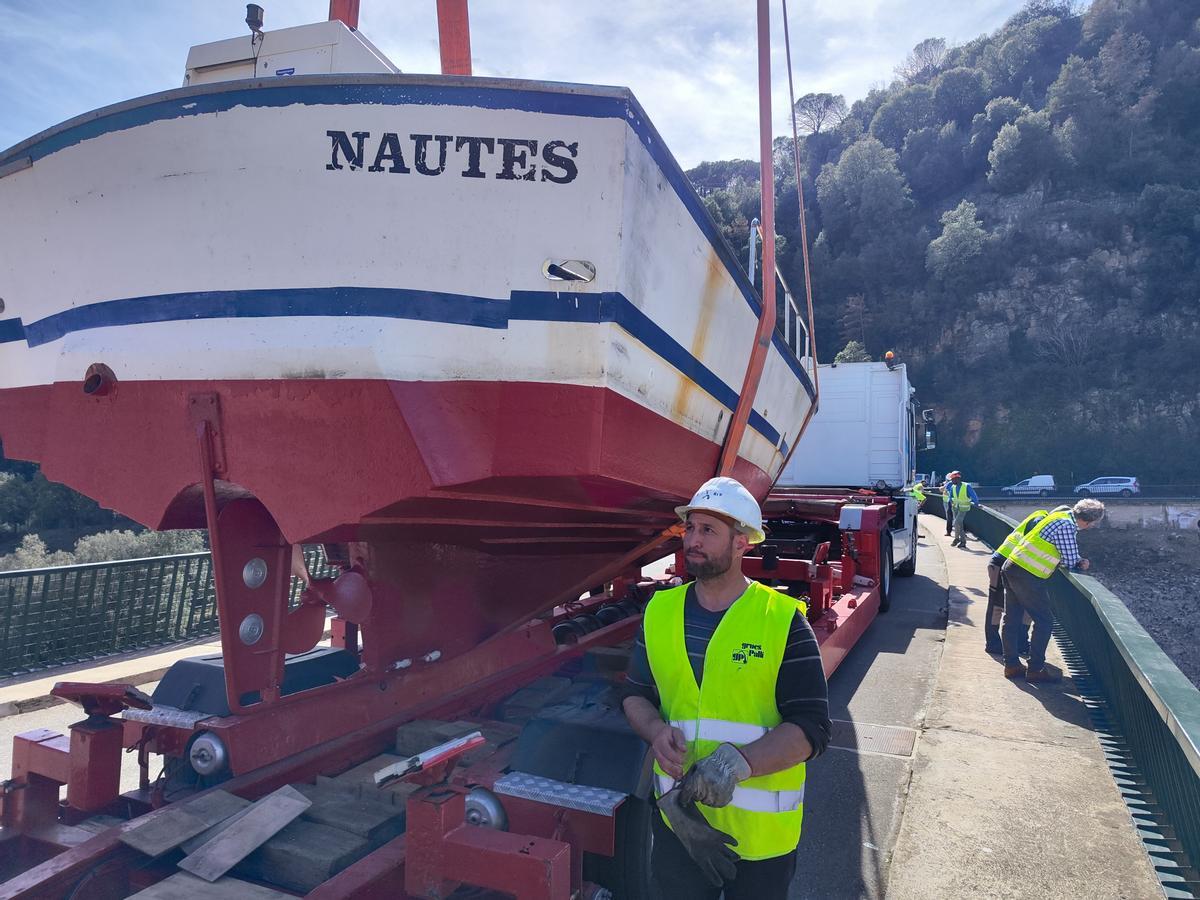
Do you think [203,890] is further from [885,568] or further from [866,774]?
[885,568]

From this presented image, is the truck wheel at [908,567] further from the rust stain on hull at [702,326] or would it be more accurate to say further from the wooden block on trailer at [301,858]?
the wooden block on trailer at [301,858]

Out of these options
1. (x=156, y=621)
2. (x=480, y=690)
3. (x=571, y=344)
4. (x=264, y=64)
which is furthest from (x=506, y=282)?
(x=156, y=621)

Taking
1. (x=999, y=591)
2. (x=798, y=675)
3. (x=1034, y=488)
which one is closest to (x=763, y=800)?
(x=798, y=675)

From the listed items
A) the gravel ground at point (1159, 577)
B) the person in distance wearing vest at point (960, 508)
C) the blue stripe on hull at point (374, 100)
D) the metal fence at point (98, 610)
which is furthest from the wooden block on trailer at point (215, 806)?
the person in distance wearing vest at point (960, 508)

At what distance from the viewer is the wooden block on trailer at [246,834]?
7.91 feet

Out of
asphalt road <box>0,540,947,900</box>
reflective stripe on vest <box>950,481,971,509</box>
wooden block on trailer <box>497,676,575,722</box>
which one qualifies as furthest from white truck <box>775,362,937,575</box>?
wooden block on trailer <box>497,676,575,722</box>

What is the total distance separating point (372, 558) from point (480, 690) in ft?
3.71

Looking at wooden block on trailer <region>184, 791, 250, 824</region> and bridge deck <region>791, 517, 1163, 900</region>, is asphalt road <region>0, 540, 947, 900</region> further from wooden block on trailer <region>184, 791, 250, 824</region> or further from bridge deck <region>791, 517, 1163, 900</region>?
wooden block on trailer <region>184, 791, 250, 824</region>

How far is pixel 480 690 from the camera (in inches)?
167

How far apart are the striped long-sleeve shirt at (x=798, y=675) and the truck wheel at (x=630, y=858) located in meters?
1.03

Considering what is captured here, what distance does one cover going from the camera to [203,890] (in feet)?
7.57

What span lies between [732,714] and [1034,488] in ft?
148

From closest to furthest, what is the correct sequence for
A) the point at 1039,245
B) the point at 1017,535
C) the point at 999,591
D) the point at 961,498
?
the point at 1017,535 → the point at 999,591 → the point at 961,498 → the point at 1039,245

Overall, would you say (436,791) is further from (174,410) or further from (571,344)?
(174,410)
